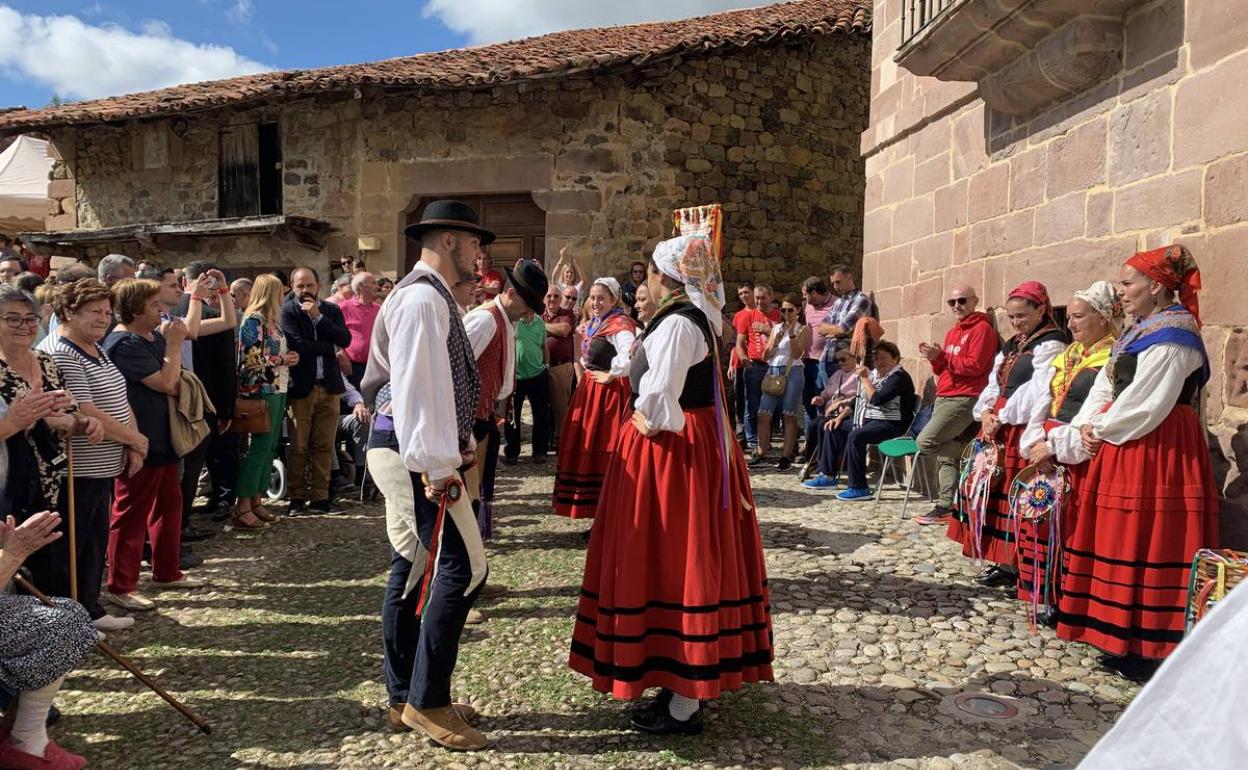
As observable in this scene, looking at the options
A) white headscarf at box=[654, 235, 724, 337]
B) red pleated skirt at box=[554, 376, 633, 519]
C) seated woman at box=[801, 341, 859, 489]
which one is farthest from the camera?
seated woman at box=[801, 341, 859, 489]

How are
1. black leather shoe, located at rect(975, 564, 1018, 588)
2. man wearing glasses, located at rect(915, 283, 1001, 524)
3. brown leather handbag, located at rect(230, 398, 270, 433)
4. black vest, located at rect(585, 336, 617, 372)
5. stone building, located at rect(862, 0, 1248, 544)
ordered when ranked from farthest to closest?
man wearing glasses, located at rect(915, 283, 1001, 524) → brown leather handbag, located at rect(230, 398, 270, 433) → black vest, located at rect(585, 336, 617, 372) → black leather shoe, located at rect(975, 564, 1018, 588) → stone building, located at rect(862, 0, 1248, 544)

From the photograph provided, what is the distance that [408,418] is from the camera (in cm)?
273

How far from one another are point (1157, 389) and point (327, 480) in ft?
18.4

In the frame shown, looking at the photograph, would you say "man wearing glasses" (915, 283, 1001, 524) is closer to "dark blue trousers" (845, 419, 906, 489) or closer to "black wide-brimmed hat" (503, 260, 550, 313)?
"dark blue trousers" (845, 419, 906, 489)

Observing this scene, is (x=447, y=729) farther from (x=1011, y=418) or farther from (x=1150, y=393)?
(x=1011, y=418)

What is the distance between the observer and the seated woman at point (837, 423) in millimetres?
7801

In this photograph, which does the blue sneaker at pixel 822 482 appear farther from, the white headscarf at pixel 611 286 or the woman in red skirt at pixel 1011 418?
Result: the white headscarf at pixel 611 286

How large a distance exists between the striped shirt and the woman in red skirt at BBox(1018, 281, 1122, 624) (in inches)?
171

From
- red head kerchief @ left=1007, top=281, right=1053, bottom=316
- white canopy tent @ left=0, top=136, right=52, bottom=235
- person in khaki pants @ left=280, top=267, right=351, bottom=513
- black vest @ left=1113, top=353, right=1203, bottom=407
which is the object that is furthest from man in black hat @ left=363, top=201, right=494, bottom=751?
white canopy tent @ left=0, top=136, right=52, bottom=235

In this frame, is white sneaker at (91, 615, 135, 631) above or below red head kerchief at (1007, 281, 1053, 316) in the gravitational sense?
below

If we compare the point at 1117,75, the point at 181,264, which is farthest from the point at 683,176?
the point at 181,264

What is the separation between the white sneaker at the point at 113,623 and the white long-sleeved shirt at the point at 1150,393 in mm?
4610

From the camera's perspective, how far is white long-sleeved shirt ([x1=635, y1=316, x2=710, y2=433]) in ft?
10.1

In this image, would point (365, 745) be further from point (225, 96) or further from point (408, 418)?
point (225, 96)
